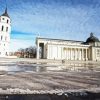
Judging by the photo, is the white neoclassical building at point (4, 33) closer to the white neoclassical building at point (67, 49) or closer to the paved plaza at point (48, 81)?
the white neoclassical building at point (67, 49)

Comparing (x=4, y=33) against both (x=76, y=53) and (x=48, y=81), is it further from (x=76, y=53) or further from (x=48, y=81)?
(x=48, y=81)

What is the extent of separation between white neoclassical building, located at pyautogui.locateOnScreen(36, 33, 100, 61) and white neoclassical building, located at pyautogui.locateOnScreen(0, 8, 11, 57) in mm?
16572

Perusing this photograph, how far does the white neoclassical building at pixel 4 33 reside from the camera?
3762 inches

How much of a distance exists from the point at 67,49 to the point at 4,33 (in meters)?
36.0

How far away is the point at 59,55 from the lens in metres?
99.0

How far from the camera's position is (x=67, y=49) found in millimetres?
105250

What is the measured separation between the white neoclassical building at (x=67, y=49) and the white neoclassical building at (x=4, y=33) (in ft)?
54.4

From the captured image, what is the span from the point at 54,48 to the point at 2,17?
108 ft

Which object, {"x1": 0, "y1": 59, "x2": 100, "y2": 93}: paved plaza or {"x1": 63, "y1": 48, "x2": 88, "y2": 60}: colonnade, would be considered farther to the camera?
{"x1": 63, "y1": 48, "x2": 88, "y2": 60}: colonnade

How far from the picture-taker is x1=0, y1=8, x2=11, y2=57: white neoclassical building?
9556 centimetres

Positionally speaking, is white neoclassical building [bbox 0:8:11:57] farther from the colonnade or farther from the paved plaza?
the paved plaza

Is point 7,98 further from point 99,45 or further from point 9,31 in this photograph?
point 99,45

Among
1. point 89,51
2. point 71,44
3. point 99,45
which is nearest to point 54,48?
point 71,44

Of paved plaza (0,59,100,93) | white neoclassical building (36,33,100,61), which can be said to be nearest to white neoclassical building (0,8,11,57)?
white neoclassical building (36,33,100,61)
